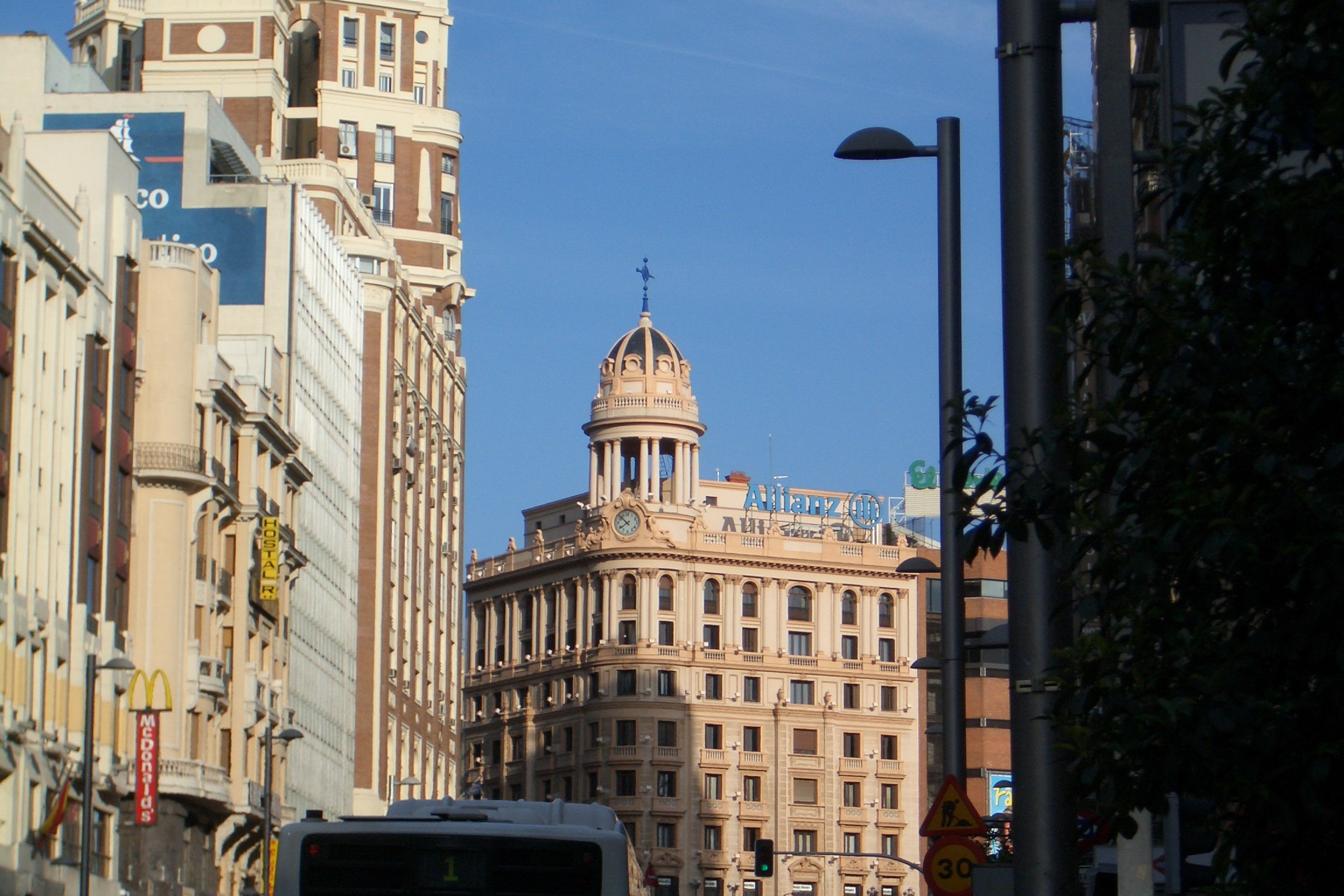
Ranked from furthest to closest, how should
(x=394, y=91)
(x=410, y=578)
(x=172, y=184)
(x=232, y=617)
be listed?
(x=394, y=91) < (x=410, y=578) < (x=172, y=184) < (x=232, y=617)

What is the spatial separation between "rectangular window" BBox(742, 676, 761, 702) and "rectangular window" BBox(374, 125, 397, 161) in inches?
2193

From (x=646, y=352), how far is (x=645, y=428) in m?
7.83

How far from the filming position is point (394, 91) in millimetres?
125875

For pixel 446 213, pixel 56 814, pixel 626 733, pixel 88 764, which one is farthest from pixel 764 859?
pixel 626 733

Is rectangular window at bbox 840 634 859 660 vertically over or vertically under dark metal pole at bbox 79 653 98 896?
over

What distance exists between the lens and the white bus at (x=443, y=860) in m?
15.7

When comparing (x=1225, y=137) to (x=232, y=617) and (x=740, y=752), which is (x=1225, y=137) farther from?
(x=740, y=752)

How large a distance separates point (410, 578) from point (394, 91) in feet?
92.2

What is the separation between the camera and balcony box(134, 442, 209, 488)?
66.6m

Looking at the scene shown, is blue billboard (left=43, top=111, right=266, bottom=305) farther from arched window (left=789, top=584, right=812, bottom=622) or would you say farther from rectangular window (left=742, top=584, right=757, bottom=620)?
arched window (left=789, top=584, right=812, bottom=622)

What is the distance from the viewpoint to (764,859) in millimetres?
55375

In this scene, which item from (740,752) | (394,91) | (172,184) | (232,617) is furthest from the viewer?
(740,752)

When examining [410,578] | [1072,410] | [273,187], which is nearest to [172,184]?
[273,187]

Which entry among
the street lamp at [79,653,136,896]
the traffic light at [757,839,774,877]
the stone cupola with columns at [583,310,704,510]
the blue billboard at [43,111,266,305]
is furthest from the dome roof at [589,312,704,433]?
the street lamp at [79,653,136,896]
